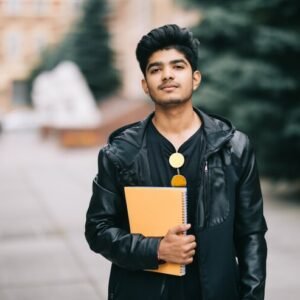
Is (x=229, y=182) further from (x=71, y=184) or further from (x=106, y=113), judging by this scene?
(x=106, y=113)

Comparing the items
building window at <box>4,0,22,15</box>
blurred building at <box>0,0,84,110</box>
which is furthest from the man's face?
building window at <box>4,0,22,15</box>

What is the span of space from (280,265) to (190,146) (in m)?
4.04

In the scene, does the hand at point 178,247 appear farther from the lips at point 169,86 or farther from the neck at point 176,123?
the lips at point 169,86

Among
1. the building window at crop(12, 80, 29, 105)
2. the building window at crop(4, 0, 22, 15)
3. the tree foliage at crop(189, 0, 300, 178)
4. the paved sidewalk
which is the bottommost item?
the building window at crop(12, 80, 29, 105)

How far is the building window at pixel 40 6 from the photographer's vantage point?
54.4 m

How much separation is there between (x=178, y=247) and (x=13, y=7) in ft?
179

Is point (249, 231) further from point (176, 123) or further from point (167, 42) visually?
point (167, 42)

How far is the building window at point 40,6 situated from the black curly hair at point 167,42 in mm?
54219

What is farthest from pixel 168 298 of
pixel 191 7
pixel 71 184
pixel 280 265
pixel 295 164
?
pixel 191 7

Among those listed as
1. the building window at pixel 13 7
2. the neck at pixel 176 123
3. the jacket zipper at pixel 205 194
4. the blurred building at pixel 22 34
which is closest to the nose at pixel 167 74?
the neck at pixel 176 123

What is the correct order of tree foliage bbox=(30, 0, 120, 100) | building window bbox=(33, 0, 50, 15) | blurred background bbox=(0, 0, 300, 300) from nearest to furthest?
blurred background bbox=(0, 0, 300, 300), tree foliage bbox=(30, 0, 120, 100), building window bbox=(33, 0, 50, 15)

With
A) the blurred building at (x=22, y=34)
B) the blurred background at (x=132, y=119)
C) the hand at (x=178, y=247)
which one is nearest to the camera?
the hand at (x=178, y=247)

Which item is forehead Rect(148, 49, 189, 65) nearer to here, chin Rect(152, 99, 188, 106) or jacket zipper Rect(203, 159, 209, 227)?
chin Rect(152, 99, 188, 106)

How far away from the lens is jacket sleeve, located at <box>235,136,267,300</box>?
7.34 feet
